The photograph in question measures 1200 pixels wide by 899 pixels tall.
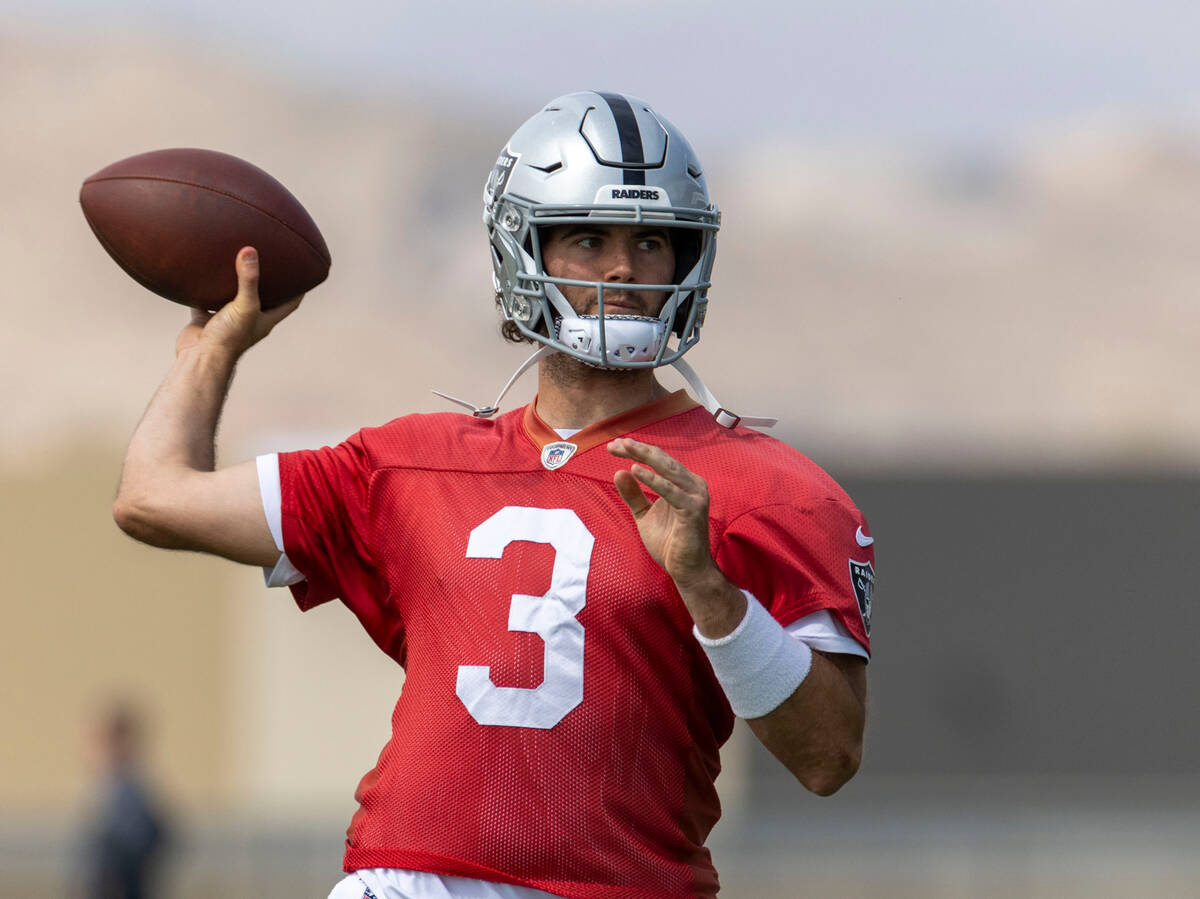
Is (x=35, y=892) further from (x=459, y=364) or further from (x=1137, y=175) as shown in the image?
(x=1137, y=175)

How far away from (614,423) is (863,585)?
1.88 ft

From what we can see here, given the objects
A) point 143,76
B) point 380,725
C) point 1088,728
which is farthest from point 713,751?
point 143,76

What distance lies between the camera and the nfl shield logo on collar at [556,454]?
3.65 meters

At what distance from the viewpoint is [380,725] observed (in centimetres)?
1720

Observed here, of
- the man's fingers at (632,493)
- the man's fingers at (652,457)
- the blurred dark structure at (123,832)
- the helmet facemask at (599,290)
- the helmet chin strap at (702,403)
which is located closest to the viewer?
the man's fingers at (652,457)

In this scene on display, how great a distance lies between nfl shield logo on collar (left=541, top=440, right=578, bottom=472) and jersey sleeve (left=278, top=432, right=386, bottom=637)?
0.35 metres

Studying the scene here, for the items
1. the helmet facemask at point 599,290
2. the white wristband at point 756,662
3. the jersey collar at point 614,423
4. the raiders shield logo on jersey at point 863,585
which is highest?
the helmet facemask at point 599,290

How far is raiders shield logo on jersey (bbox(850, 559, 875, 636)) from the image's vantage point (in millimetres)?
3518

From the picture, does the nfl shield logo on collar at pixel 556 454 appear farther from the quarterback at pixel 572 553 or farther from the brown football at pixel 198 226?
the brown football at pixel 198 226

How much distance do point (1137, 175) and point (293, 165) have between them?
890 inches

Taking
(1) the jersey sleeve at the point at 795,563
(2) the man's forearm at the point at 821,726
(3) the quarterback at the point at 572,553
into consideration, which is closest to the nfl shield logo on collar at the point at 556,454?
(3) the quarterback at the point at 572,553

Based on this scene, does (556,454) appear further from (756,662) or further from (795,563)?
(756,662)

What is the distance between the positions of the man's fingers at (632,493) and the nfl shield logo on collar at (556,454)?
341 millimetres

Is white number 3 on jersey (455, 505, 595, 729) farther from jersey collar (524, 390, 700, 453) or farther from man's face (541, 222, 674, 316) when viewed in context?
man's face (541, 222, 674, 316)
